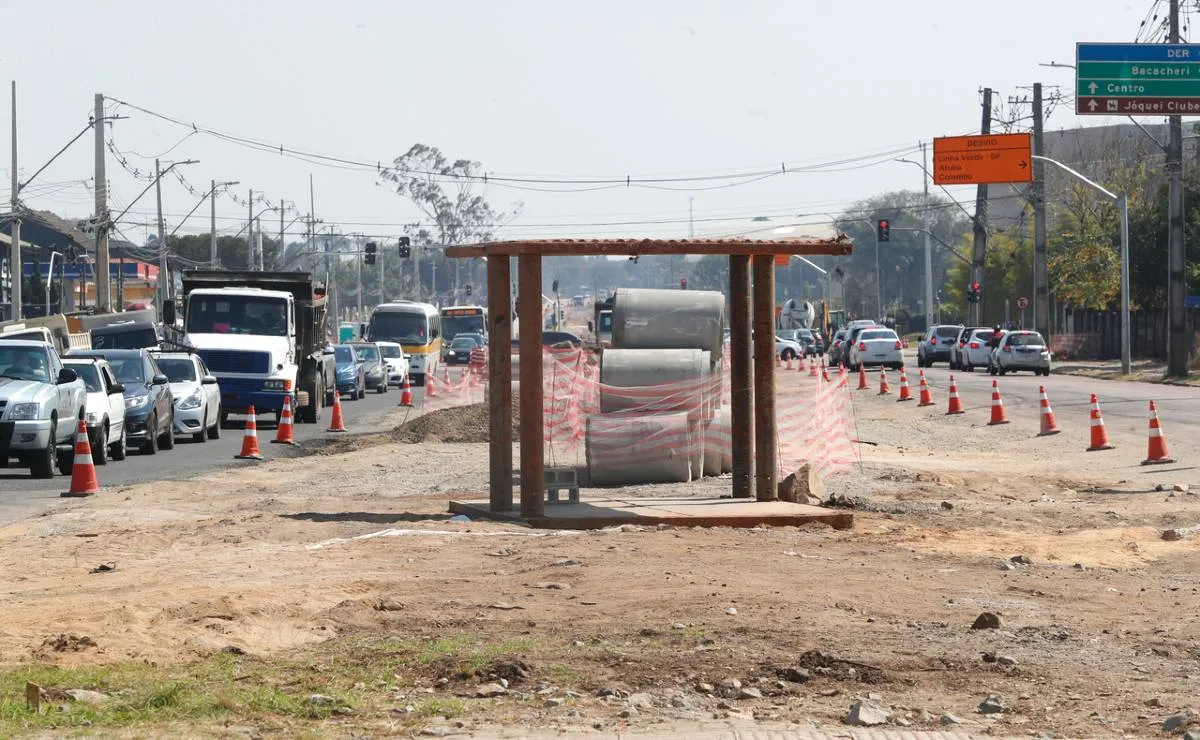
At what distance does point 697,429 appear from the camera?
→ 761 inches

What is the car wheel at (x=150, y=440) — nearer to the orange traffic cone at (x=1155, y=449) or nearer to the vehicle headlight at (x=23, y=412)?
the vehicle headlight at (x=23, y=412)

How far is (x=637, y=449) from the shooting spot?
61.9ft

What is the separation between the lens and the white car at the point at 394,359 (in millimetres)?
59069

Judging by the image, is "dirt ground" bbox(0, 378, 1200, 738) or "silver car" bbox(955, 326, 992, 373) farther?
"silver car" bbox(955, 326, 992, 373)

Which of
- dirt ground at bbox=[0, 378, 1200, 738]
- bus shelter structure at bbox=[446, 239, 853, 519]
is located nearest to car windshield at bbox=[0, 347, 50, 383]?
dirt ground at bbox=[0, 378, 1200, 738]

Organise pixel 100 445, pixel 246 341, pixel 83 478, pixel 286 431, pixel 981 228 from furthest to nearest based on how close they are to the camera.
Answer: pixel 981 228 < pixel 246 341 < pixel 286 431 < pixel 100 445 < pixel 83 478

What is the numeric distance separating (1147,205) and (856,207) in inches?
4337

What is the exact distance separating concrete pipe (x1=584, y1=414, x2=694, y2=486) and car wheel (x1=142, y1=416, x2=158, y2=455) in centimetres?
1055

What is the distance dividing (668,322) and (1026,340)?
39.0 m

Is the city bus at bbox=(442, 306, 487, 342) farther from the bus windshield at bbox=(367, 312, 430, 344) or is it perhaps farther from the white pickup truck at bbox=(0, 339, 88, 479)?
the white pickup truck at bbox=(0, 339, 88, 479)

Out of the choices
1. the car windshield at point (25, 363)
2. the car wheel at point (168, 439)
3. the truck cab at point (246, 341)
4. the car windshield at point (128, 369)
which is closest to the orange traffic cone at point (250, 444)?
the car windshield at point (128, 369)

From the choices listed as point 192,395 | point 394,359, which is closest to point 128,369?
point 192,395

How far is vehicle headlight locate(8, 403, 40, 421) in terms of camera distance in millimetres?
21859

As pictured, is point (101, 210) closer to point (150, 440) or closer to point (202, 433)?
point (202, 433)
